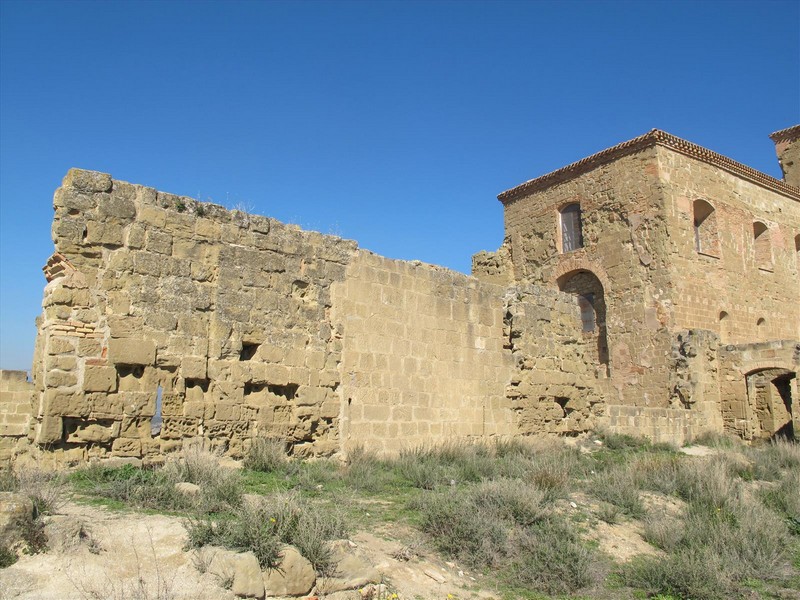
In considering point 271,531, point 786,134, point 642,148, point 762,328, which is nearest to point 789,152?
point 786,134

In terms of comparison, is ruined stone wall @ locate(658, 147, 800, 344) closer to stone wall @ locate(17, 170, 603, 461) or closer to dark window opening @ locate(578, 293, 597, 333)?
dark window opening @ locate(578, 293, 597, 333)

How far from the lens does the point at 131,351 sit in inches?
289

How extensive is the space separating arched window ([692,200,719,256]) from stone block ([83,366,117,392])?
1718 centimetres

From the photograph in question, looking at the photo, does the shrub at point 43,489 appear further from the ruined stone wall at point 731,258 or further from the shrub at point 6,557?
the ruined stone wall at point 731,258

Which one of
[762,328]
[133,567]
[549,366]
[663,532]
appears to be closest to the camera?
[133,567]

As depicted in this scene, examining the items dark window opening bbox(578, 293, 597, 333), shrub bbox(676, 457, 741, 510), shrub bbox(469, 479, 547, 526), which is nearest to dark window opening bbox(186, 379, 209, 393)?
shrub bbox(469, 479, 547, 526)

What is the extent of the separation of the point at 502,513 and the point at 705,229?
16.1m

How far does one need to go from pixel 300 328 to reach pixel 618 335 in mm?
12249

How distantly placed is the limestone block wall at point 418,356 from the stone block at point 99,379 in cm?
318

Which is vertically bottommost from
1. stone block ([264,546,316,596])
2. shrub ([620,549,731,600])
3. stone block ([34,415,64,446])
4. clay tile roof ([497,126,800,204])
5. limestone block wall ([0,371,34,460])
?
shrub ([620,549,731,600])

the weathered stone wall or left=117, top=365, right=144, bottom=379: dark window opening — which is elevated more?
the weathered stone wall

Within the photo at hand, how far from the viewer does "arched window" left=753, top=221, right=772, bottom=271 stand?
2138 cm

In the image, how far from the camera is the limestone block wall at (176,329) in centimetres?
705

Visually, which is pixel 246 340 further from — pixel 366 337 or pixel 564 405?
pixel 564 405
